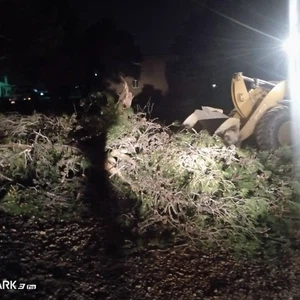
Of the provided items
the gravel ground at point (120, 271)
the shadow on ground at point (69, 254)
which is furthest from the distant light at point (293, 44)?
the gravel ground at point (120, 271)

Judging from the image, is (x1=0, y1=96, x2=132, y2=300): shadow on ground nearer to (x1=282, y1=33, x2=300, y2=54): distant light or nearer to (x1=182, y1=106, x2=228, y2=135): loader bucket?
(x1=182, y1=106, x2=228, y2=135): loader bucket

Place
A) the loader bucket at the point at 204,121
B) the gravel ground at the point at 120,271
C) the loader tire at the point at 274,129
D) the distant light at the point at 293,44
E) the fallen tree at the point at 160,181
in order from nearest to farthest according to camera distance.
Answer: the gravel ground at the point at 120,271
the fallen tree at the point at 160,181
the loader tire at the point at 274,129
the distant light at the point at 293,44
the loader bucket at the point at 204,121

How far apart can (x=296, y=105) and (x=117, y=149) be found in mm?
3506

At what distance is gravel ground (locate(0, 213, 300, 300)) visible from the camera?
4.02m

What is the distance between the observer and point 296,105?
26.7ft

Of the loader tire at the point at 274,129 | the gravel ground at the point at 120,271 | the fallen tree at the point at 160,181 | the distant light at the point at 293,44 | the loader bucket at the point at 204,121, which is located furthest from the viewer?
the loader bucket at the point at 204,121

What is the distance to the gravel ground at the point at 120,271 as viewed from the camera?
402cm

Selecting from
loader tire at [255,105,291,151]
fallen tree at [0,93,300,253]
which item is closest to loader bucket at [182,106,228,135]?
loader tire at [255,105,291,151]

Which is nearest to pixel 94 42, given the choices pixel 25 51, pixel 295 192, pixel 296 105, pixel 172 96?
pixel 172 96

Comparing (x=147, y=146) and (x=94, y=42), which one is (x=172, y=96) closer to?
(x=94, y=42)

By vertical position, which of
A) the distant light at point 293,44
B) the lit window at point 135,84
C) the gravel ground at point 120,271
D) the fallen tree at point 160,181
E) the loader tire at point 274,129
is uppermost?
the lit window at point 135,84

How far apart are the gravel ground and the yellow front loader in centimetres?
338

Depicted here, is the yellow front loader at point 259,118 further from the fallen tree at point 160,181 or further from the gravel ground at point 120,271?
the gravel ground at point 120,271

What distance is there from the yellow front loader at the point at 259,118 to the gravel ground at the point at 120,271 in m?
3.38
